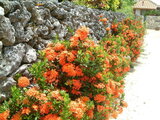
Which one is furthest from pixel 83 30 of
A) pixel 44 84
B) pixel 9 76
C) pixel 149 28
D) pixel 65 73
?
pixel 149 28

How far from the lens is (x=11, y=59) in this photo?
9.38 feet

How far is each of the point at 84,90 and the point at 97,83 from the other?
0.77 ft

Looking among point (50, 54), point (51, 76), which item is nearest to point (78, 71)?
point (51, 76)

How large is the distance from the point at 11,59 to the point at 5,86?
1.21ft

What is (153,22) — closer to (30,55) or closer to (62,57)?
(62,57)

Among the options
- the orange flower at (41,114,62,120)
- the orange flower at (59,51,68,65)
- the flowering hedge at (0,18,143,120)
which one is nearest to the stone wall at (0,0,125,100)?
the flowering hedge at (0,18,143,120)

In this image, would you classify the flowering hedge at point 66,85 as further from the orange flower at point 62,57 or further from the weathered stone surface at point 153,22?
the weathered stone surface at point 153,22

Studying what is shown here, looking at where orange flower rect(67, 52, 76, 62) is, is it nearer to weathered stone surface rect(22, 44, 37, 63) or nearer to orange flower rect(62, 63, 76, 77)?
orange flower rect(62, 63, 76, 77)

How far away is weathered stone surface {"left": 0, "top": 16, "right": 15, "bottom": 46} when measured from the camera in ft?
8.93

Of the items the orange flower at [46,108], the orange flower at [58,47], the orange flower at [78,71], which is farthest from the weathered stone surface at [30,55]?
the orange flower at [46,108]

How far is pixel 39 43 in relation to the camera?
367cm

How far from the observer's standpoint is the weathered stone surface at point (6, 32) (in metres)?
2.72

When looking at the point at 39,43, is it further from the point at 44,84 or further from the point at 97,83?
the point at 97,83

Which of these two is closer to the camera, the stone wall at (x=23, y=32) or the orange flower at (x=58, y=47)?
the stone wall at (x=23, y=32)
